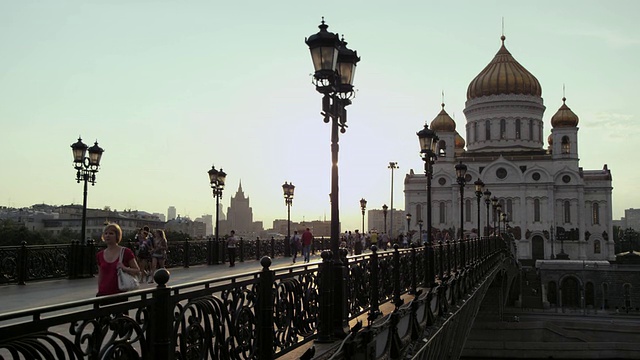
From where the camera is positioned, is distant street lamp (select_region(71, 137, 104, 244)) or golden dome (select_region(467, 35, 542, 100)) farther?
golden dome (select_region(467, 35, 542, 100))

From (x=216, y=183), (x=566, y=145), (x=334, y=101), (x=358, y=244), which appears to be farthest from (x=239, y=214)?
(x=334, y=101)

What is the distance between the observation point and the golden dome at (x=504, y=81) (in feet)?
252

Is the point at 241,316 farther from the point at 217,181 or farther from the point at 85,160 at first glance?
the point at 217,181

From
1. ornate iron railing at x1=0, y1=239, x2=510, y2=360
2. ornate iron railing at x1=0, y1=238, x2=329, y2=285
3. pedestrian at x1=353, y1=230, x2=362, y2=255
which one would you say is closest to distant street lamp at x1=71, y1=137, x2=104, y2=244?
ornate iron railing at x1=0, y1=238, x2=329, y2=285

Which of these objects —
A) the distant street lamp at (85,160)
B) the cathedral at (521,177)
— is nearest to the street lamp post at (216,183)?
the distant street lamp at (85,160)

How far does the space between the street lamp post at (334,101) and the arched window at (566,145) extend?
71.8 meters

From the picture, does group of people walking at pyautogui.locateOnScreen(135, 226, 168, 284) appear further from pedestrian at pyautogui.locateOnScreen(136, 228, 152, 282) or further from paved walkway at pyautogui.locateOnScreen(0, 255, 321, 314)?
paved walkway at pyautogui.locateOnScreen(0, 255, 321, 314)

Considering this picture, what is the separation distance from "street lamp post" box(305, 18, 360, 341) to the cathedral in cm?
6315

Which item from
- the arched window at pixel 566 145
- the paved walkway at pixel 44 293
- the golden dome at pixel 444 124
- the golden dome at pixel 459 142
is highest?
the golden dome at pixel 444 124

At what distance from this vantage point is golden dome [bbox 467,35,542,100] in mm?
76938

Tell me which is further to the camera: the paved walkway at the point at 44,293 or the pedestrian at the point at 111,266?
the paved walkway at the point at 44,293

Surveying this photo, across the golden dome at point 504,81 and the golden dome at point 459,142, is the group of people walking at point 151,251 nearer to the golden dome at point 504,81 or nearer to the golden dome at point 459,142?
the golden dome at point 504,81

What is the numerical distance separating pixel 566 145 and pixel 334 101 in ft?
240

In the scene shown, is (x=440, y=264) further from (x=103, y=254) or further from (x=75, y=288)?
(x=103, y=254)
